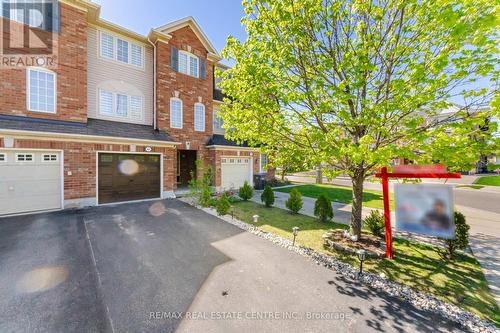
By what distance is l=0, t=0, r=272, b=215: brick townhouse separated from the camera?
28.6 feet

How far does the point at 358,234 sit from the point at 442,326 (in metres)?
3.06

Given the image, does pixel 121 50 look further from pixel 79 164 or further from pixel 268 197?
pixel 268 197

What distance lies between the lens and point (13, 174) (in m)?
8.29

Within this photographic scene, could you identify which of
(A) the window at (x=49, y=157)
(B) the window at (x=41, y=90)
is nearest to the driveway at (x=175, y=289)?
(A) the window at (x=49, y=157)

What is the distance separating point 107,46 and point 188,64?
456 cm

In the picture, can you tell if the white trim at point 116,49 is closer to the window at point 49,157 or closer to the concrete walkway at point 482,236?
the window at point 49,157

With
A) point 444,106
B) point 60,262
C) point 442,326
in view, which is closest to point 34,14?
point 60,262

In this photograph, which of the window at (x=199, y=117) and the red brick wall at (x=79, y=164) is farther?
the window at (x=199, y=117)

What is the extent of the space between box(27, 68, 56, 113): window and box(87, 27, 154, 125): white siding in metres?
1.58

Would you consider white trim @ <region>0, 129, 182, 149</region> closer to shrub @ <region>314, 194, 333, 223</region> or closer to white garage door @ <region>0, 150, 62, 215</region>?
white garage door @ <region>0, 150, 62, 215</region>

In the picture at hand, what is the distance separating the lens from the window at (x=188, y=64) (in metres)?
13.6

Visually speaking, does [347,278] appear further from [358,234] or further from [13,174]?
[13,174]

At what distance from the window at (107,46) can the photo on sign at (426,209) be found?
15.2 m

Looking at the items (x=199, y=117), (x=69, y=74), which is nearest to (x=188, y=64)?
(x=199, y=117)
